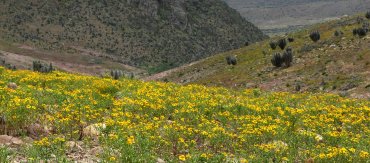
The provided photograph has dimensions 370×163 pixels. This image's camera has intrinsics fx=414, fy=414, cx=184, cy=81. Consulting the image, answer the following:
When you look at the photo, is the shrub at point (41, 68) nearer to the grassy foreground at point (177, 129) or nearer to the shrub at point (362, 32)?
the grassy foreground at point (177, 129)

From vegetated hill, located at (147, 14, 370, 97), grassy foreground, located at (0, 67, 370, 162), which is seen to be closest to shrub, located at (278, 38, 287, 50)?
vegetated hill, located at (147, 14, 370, 97)

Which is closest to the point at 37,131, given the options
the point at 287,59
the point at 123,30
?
the point at 287,59

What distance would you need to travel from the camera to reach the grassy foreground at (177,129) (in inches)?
338

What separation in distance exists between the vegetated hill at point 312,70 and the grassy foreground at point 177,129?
17.4 meters

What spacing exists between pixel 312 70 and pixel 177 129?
104 ft

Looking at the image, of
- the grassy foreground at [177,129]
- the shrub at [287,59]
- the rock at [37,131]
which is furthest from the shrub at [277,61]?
the rock at [37,131]

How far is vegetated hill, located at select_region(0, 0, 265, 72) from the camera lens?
106 metres

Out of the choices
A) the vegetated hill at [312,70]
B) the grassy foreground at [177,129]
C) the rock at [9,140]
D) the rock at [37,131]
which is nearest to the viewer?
the grassy foreground at [177,129]

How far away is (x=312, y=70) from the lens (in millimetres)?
39500

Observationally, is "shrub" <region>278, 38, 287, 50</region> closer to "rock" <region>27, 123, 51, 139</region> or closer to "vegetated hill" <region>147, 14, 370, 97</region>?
"vegetated hill" <region>147, 14, 370, 97</region>

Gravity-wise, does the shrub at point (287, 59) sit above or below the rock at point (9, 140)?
below

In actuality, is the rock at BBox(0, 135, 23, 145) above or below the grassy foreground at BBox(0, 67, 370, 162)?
above

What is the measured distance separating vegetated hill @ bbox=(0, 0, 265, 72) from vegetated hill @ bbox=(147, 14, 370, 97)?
158ft

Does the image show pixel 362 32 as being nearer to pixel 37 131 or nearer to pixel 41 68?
pixel 41 68
